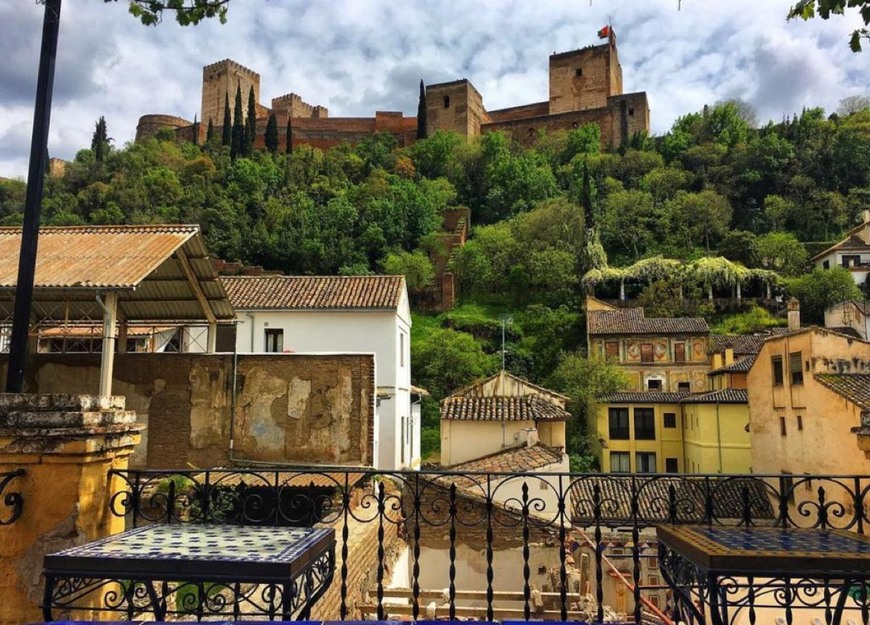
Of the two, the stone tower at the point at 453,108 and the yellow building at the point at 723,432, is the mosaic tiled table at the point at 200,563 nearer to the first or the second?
the yellow building at the point at 723,432

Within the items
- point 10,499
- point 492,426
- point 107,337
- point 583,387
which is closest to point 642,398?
point 583,387

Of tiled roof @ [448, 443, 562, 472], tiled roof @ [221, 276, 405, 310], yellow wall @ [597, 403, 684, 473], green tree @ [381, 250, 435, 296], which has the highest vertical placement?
green tree @ [381, 250, 435, 296]

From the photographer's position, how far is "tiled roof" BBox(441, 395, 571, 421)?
766 inches

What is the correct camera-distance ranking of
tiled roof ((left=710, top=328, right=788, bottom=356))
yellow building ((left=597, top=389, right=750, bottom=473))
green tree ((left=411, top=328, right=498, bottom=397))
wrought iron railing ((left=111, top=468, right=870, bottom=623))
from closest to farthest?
wrought iron railing ((left=111, top=468, right=870, bottom=623))
yellow building ((left=597, top=389, right=750, bottom=473))
green tree ((left=411, top=328, right=498, bottom=397))
tiled roof ((left=710, top=328, right=788, bottom=356))

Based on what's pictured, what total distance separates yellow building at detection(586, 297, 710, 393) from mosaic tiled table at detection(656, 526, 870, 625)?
36891 mm

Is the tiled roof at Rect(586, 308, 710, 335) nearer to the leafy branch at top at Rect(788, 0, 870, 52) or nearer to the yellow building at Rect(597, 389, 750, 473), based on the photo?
the yellow building at Rect(597, 389, 750, 473)

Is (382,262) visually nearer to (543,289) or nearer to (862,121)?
(543,289)

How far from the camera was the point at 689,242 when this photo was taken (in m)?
55.6

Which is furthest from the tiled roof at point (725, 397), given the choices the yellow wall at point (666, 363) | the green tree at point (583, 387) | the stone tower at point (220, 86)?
the stone tower at point (220, 86)

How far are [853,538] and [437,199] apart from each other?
198 feet

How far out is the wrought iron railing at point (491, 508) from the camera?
146 inches

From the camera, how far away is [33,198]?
3.73m

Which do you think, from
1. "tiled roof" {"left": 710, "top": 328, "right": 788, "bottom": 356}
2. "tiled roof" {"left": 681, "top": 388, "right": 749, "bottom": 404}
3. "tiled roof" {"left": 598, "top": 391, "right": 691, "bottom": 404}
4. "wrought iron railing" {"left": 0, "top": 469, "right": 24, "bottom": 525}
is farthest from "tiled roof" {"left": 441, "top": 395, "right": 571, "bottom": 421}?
"tiled roof" {"left": 710, "top": 328, "right": 788, "bottom": 356}

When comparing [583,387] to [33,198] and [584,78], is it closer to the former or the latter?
[33,198]
